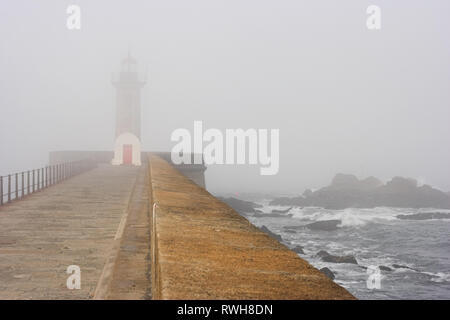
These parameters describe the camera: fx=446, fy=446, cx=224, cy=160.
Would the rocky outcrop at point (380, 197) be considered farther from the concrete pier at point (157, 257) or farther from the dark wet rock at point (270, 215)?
the concrete pier at point (157, 257)

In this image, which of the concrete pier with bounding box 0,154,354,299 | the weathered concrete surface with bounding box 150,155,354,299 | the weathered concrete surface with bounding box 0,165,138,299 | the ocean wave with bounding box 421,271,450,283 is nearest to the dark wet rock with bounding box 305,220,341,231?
the ocean wave with bounding box 421,271,450,283

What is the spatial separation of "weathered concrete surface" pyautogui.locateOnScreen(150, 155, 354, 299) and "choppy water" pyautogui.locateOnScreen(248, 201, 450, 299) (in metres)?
18.1

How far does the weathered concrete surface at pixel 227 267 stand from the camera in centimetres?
203

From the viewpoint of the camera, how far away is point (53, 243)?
657cm

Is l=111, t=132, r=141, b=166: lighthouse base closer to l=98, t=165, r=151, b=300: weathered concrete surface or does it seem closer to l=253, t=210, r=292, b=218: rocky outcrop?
l=253, t=210, r=292, b=218: rocky outcrop

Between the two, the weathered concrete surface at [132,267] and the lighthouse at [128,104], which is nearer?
the weathered concrete surface at [132,267]

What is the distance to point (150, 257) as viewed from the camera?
4754 millimetres

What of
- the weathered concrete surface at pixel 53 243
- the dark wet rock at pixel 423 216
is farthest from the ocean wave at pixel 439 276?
the dark wet rock at pixel 423 216

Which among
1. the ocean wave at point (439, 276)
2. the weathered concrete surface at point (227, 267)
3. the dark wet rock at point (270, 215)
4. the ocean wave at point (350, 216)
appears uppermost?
the weathered concrete surface at point (227, 267)

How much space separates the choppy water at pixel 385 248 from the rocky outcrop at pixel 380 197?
34.5 ft

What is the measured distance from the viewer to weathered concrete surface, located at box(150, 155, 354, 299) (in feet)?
6.66
